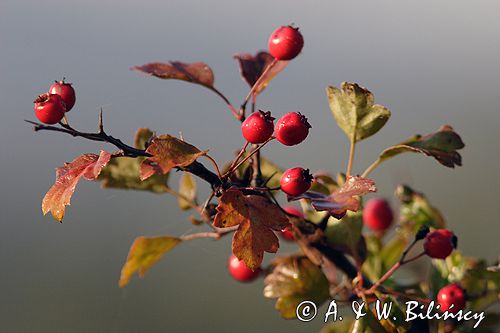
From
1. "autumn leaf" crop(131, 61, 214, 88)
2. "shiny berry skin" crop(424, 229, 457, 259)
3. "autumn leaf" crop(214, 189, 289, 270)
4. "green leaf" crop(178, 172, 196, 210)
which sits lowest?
"green leaf" crop(178, 172, 196, 210)

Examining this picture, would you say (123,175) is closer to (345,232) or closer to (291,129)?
(345,232)

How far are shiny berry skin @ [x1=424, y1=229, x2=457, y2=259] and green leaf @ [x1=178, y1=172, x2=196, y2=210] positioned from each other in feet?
2.11

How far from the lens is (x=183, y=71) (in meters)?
1.59

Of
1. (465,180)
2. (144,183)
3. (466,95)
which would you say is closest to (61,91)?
(144,183)

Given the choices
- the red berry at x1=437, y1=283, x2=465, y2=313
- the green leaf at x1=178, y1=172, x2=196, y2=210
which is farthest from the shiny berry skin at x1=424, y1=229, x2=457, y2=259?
the green leaf at x1=178, y1=172, x2=196, y2=210

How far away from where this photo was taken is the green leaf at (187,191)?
6.06 ft

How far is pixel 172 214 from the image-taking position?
11195 mm

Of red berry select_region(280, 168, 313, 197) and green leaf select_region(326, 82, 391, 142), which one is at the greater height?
green leaf select_region(326, 82, 391, 142)

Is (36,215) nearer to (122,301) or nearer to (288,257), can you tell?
(122,301)

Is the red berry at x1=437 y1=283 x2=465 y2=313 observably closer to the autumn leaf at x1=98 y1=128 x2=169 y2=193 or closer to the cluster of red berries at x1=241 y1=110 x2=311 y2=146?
the cluster of red berries at x1=241 y1=110 x2=311 y2=146

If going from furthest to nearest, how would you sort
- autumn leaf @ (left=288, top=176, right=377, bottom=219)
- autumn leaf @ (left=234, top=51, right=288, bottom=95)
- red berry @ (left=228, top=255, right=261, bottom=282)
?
red berry @ (left=228, top=255, right=261, bottom=282) < autumn leaf @ (left=234, top=51, right=288, bottom=95) < autumn leaf @ (left=288, top=176, right=377, bottom=219)

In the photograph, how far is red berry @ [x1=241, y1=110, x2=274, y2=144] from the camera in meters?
1.20

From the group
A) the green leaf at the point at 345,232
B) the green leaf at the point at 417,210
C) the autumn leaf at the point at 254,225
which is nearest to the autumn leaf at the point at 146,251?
the green leaf at the point at 345,232

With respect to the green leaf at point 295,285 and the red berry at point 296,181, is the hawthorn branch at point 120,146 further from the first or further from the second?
the green leaf at point 295,285
